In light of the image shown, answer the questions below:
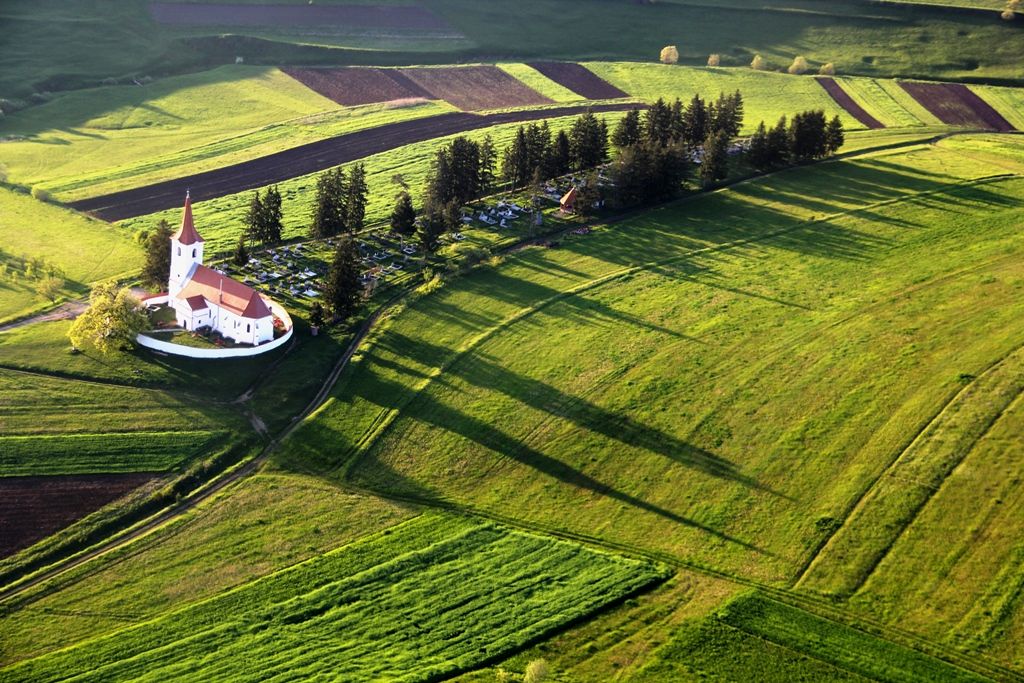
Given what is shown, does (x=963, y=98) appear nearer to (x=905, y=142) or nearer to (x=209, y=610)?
(x=905, y=142)

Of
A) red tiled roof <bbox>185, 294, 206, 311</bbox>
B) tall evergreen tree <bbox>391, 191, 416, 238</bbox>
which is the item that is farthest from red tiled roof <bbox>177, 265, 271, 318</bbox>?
tall evergreen tree <bbox>391, 191, 416, 238</bbox>

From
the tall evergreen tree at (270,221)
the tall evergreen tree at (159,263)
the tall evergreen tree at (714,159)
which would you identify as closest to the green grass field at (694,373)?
the tall evergreen tree at (714,159)

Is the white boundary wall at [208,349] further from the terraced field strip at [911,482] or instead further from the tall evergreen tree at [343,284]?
the terraced field strip at [911,482]

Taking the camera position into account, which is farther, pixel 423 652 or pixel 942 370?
pixel 942 370

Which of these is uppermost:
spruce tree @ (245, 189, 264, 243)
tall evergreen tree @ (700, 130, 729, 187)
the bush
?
tall evergreen tree @ (700, 130, 729, 187)

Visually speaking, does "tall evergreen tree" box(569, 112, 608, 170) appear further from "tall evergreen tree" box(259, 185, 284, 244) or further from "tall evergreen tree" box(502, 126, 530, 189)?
"tall evergreen tree" box(259, 185, 284, 244)

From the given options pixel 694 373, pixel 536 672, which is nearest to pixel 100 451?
pixel 536 672

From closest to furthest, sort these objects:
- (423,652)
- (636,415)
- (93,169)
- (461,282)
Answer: (423,652) → (636,415) → (461,282) → (93,169)

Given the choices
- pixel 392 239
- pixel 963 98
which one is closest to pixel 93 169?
pixel 392 239
